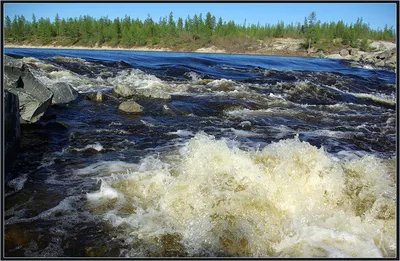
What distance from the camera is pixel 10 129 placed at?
5965mm

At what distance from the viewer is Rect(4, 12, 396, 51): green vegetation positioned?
80250mm

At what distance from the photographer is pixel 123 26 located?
301 ft

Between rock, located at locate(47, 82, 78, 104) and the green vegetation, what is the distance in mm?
→ 69558

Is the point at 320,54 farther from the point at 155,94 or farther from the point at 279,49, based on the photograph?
the point at 155,94

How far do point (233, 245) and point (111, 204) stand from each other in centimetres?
199

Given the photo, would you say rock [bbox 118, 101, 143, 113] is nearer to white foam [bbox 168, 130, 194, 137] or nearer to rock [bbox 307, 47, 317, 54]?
white foam [bbox 168, 130, 194, 137]

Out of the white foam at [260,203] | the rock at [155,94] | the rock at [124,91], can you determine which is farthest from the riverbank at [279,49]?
the white foam at [260,203]

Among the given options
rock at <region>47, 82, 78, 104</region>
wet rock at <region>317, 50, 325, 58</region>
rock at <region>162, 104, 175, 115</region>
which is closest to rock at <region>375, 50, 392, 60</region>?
wet rock at <region>317, 50, 325, 58</region>

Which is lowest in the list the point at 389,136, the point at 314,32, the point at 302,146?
the point at 389,136

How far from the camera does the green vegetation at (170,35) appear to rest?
8025cm

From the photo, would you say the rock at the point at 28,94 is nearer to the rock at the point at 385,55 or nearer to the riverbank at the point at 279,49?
the rock at the point at 385,55

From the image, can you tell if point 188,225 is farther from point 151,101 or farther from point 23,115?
point 151,101

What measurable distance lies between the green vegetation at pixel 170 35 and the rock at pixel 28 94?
73030 millimetres

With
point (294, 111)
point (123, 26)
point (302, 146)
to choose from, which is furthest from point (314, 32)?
point (302, 146)
